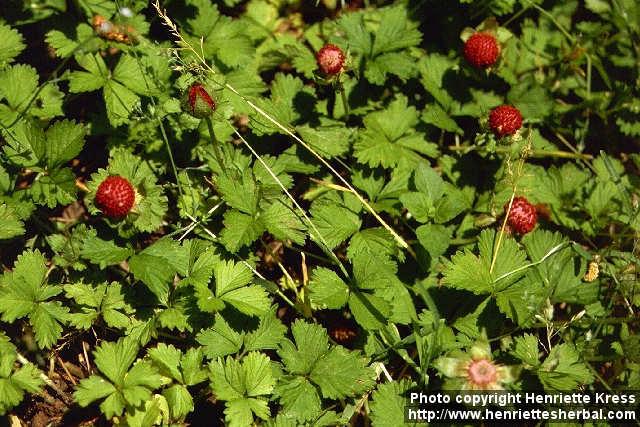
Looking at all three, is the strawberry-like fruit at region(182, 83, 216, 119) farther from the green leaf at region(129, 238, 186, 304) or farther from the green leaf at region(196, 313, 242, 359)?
the green leaf at region(196, 313, 242, 359)

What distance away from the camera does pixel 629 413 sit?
272cm

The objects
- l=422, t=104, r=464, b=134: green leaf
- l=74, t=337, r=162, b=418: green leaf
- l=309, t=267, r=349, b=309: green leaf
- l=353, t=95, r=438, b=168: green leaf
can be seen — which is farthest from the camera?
l=422, t=104, r=464, b=134: green leaf

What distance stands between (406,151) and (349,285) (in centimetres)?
82

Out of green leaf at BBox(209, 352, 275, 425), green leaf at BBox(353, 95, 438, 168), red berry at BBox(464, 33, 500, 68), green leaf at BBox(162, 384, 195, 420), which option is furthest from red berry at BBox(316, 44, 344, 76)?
green leaf at BBox(162, 384, 195, 420)

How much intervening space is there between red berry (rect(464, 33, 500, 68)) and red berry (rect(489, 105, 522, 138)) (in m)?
0.36

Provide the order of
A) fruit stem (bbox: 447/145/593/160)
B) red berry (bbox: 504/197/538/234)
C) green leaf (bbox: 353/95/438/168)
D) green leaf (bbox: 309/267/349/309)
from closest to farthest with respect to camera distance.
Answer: green leaf (bbox: 309/267/349/309)
red berry (bbox: 504/197/538/234)
green leaf (bbox: 353/95/438/168)
fruit stem (bbox: 447/145/593/160)

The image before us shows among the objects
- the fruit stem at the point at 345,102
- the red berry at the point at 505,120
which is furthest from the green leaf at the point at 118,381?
the red berry at the point at 505,120

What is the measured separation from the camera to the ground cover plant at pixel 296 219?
258cm

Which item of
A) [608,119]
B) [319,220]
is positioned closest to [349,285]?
[319,220]

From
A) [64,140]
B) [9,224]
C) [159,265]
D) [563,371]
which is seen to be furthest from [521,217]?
[9,224]

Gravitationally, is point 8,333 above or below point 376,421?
above

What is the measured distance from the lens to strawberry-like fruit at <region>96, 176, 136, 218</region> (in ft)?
8.05

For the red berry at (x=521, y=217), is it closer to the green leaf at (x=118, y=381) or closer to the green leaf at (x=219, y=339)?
the green leaf at (x=219, y=339)

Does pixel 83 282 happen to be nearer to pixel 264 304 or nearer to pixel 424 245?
pixel 264 304
